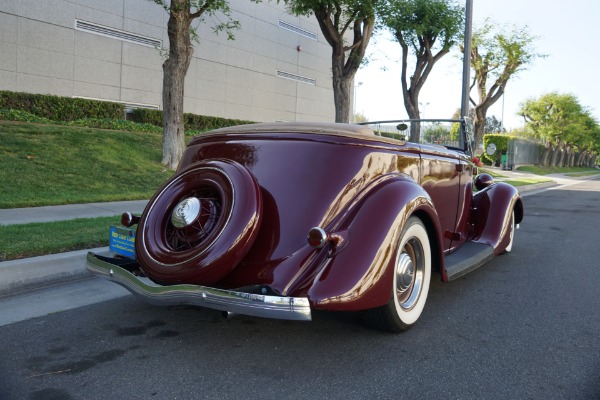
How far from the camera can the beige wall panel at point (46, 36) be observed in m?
14.8

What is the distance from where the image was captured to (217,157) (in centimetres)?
362

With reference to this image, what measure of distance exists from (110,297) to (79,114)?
1199cm

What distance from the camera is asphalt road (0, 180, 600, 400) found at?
2582 mm

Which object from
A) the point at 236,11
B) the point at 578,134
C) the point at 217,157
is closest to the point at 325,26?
the point at 236,11

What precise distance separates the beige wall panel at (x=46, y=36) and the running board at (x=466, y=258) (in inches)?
592

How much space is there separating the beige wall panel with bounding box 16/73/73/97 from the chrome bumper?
1445cm

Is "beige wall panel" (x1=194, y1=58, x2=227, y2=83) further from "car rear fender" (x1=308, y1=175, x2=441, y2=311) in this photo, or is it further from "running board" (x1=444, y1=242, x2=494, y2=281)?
"car rear fender" (x1=308, y1=175, x2=441, y2=311)

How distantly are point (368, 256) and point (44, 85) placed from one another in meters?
15.5

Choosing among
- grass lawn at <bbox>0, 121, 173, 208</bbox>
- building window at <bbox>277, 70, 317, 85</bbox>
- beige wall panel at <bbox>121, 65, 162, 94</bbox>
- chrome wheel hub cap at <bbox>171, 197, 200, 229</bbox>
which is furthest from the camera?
building window at <bbox>277, 70, 317, 85</bbox>

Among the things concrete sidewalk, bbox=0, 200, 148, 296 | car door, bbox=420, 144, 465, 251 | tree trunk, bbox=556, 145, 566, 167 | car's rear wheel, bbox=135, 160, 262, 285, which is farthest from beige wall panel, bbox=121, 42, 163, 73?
A: tree trunk, bbox=556, 145, 566, 167

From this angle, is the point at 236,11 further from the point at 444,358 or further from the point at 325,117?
the point at 444,358

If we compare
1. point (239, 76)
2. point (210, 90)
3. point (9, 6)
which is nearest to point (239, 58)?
point (239, 76)

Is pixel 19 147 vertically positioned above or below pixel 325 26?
below

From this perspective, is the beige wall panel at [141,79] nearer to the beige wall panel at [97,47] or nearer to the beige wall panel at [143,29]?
the beige wall panel at [97,47]
